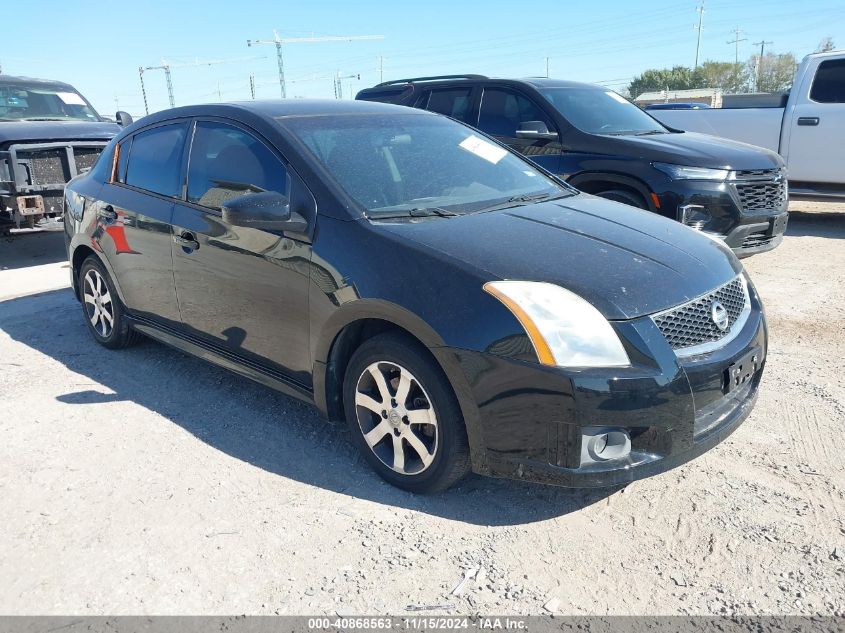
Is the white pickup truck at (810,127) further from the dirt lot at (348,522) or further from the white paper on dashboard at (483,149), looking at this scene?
the white paper on dashboard at (483,149)

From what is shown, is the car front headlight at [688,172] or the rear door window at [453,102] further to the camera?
the rear door window at [453,102]

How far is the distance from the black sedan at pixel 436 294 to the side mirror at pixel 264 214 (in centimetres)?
1

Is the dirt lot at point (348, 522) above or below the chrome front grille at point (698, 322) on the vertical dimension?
below

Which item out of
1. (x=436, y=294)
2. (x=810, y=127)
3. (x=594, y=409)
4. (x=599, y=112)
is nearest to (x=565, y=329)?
(x=594, y=409)

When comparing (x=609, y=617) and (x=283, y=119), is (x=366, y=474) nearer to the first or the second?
(x=609, y=617)

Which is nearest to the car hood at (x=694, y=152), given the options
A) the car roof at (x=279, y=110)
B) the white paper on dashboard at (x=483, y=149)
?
the white paper on dashboard at (x=483, y=149)

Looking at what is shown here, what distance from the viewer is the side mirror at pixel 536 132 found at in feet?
22.6

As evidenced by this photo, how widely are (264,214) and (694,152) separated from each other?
14.7ft

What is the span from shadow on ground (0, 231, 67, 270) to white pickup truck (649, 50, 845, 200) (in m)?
8.99

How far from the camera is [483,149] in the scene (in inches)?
165

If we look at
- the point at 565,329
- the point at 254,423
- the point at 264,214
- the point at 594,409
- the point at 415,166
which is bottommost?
the point at 254,423

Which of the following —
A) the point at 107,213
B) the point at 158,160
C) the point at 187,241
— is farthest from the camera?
the point at 107,213

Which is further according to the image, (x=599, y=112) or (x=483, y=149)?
(x=599, y=112)

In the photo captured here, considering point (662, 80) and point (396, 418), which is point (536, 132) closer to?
point (396, 418)
